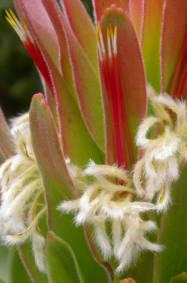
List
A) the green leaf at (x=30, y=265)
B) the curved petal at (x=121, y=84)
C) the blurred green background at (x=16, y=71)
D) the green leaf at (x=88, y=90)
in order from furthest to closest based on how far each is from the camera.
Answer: the blurred green background at (x=16, y=71) < the green leaf at (x=30, y=265) < the green leaf at (x=88, y=90) < the curved petal at (x=121, y=84)

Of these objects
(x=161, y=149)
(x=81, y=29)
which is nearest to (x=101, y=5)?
(x=81, y=29)

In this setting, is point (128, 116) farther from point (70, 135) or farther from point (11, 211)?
point (11, 211)

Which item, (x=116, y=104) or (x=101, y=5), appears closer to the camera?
(x=116, y=104)

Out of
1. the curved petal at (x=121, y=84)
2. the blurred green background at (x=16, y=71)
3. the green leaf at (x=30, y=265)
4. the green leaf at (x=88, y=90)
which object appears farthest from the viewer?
the blurred green background at (x=16, y=71)

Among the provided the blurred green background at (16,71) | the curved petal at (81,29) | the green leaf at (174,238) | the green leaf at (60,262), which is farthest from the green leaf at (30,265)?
the blurred green background at (16,71)

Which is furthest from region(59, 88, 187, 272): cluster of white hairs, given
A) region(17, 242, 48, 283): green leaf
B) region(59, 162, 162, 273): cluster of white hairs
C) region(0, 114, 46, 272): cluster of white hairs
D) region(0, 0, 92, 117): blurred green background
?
region(0, 0, 92, 117): blurred green background

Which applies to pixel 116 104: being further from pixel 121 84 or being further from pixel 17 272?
pixel 17 272

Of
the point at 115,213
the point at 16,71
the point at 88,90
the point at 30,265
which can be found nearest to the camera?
the point at 115,213

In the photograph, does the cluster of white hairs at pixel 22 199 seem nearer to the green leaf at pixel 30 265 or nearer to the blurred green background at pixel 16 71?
the green leaf at pixel 30 265

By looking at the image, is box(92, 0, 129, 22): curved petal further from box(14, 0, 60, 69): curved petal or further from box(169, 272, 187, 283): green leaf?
box(169, 272, 187, 283): green leaf
